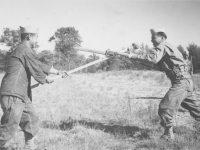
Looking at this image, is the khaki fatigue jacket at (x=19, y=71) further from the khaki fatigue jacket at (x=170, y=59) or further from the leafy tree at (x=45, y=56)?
the leafy tree at (x=45, y=56)

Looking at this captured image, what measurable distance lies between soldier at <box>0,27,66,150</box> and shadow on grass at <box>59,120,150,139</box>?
1343 mm

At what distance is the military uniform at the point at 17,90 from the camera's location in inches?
108

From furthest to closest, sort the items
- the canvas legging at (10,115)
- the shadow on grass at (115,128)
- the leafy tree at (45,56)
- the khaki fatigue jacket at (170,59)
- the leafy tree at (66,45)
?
the leafy tree at (45,56)
the leafy tree at (66,45)
the shadow on grass at (115,128)
the khaki fatigue jacket at (170,59)
the canvas legging at (10,115)

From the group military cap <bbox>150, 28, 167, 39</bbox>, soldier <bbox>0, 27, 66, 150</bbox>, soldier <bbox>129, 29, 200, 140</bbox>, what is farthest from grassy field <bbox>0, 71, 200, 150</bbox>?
military cap <bbox>150, 28, 167, 39</bbox>

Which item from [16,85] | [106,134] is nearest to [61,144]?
[106,134]

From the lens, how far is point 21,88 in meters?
2.90

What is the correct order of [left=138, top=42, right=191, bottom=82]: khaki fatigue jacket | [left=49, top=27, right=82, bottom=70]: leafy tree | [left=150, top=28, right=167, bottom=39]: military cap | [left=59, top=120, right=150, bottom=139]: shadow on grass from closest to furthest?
[left=138, top=42, right=191, bottom=82]: khaki fatigue jacket, [left=150, top=28, right=167, bottom=39]: military cap, [left=59, top=120, right=150, bottom=139]: shadow on grass, [left=49, top=27, right=82, bottom=70]: leafy tree

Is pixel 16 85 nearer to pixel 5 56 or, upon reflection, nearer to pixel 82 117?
pixel 82 117

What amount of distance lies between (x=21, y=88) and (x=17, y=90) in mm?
75

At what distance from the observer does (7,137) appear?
107 inches

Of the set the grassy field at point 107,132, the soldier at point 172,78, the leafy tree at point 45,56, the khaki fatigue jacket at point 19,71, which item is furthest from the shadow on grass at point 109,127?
the leafy tree at point 45,56

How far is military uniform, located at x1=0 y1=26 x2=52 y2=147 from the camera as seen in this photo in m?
2.75

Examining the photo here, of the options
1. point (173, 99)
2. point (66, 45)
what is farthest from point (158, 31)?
point (66, 45)

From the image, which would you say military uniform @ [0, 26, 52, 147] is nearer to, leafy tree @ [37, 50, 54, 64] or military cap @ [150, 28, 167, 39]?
military cap @ [150, 28, 167, 39]
